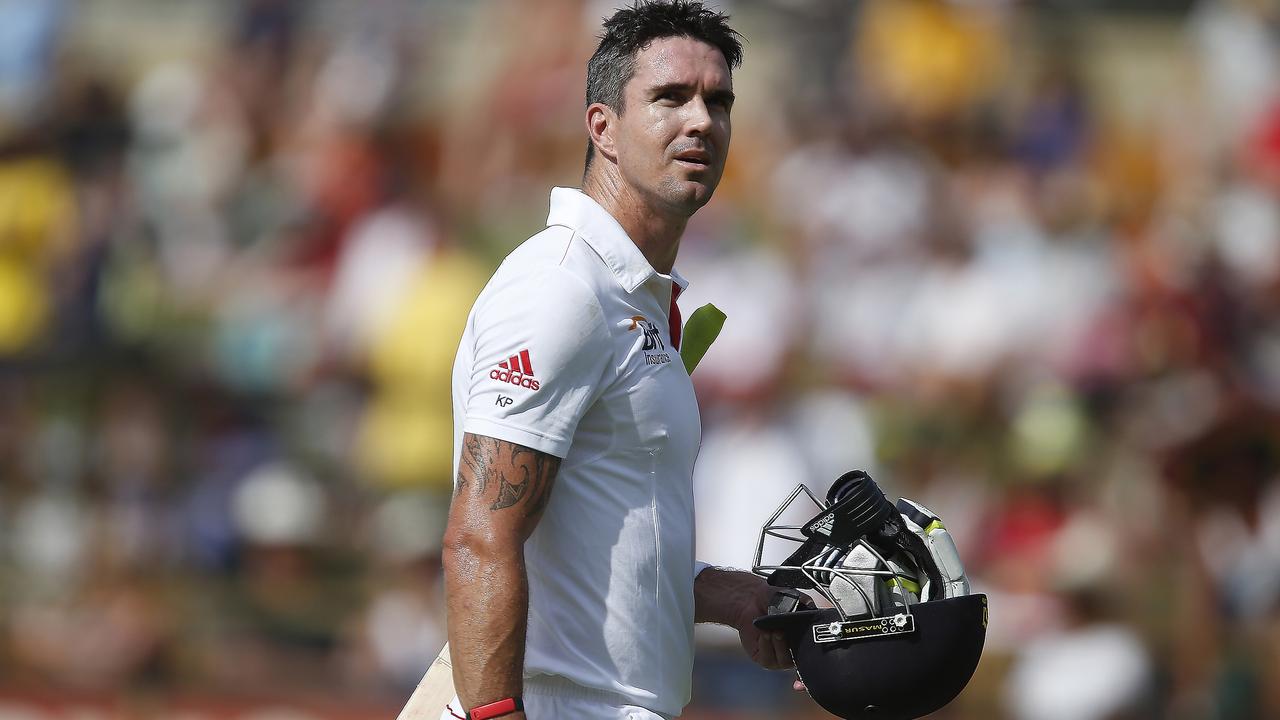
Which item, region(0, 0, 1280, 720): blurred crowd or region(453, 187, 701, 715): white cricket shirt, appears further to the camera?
region(0, 0, 1280, 720): blurred crowd

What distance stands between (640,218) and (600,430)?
50 centimetres

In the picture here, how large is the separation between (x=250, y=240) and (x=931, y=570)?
8228 mm

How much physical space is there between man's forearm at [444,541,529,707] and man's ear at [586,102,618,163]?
3.07ft

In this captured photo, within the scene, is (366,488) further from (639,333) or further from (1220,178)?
(639,333)

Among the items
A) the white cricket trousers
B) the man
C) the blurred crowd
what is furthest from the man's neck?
the blurred crowd

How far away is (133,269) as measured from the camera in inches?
422

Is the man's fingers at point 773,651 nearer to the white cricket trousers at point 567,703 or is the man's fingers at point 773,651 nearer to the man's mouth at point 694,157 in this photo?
the white cricket trousers at point 567,703

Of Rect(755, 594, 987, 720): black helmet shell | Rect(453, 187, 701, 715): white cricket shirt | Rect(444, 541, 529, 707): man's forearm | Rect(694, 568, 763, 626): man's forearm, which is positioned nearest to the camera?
Rect(444, 541, 529, 707): man's forearm

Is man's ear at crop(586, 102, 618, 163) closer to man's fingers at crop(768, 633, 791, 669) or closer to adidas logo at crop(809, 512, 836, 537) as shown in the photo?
adidas logo at crop(809, 512, 836, 537)

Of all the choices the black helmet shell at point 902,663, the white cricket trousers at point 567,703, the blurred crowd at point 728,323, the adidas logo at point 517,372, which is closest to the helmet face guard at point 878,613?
the black helmet shell at point 902,663

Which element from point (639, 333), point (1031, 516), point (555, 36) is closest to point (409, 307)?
point (555, 36)

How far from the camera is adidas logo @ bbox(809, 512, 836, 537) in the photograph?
336 cm

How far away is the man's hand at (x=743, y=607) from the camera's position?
3.52 metres

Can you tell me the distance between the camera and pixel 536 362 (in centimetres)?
→ 308
